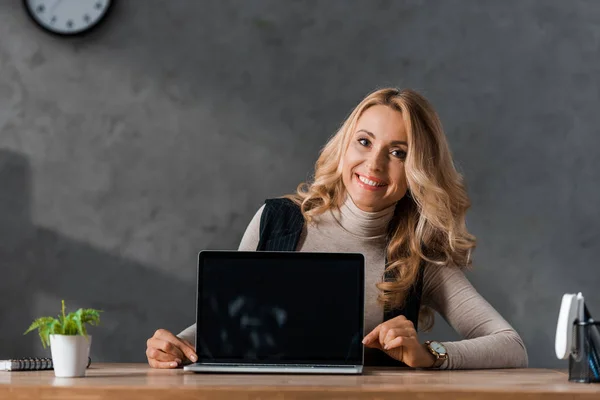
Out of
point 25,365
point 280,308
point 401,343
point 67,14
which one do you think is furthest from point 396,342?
point 67,14

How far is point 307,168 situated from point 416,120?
1336 mm

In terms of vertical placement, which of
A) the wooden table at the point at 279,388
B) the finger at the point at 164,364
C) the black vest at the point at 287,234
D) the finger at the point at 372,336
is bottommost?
the finger at the point at 164,364

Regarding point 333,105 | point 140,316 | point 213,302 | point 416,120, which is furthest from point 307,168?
point 213,302

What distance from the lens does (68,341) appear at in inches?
52.7

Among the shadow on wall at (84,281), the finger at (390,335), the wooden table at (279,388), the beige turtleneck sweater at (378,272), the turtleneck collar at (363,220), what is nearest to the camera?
the wooden table at (279,388)

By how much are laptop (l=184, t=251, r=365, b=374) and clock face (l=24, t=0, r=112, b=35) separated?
205cm

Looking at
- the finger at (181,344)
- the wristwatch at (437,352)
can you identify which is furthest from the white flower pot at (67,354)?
the wristwatch at (437,352)

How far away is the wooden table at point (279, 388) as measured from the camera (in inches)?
46.3

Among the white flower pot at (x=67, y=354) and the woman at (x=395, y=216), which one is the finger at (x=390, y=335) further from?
the white flower pot at (x=67, y=354)

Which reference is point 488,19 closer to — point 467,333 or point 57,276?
point 467,333

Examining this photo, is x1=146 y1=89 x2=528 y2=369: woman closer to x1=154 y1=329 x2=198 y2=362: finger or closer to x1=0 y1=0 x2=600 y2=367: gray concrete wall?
x1=154 y1=329 x2=198 y2=362: finger

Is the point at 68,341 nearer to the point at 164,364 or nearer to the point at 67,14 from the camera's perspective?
the point at 164,364

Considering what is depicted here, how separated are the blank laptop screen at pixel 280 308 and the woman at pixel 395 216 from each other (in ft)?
1.33

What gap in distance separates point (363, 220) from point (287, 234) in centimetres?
19
